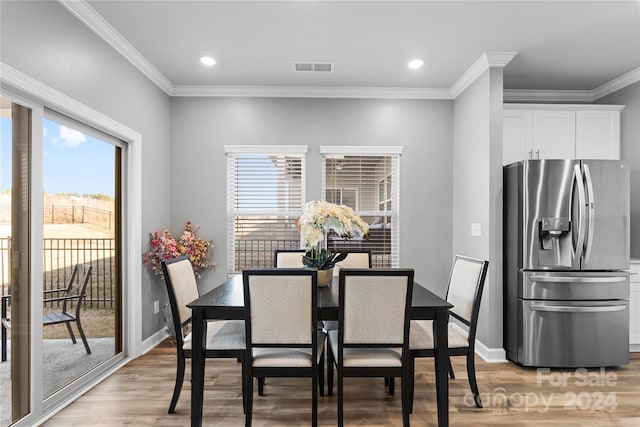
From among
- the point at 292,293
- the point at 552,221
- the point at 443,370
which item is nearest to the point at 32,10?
the point at 292,293

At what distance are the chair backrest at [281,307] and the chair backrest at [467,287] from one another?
108 centimetres

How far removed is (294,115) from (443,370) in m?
3.08

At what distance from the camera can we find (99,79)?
9.19 feet

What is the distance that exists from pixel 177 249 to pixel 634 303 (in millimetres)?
4378

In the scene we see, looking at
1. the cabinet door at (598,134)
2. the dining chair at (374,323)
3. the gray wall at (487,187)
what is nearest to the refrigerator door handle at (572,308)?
the gray wall at (487,187)

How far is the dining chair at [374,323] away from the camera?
2.03 metres

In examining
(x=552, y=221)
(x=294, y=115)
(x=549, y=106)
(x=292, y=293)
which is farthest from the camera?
(x=294, y=115)

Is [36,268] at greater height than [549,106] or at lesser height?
lesser

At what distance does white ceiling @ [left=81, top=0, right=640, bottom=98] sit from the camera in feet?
8.55

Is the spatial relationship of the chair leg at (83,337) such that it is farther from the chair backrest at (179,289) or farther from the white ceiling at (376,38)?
the white ceiling at (376,38)

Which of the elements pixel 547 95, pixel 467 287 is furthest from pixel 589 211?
Answer: pixel 547 95

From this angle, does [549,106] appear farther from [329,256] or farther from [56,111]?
[56,111]

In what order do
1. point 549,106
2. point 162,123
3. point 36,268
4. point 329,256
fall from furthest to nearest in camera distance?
point 162,123 < point 549,106 < point 329,256 < point 36,268

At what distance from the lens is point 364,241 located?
14.2ft
